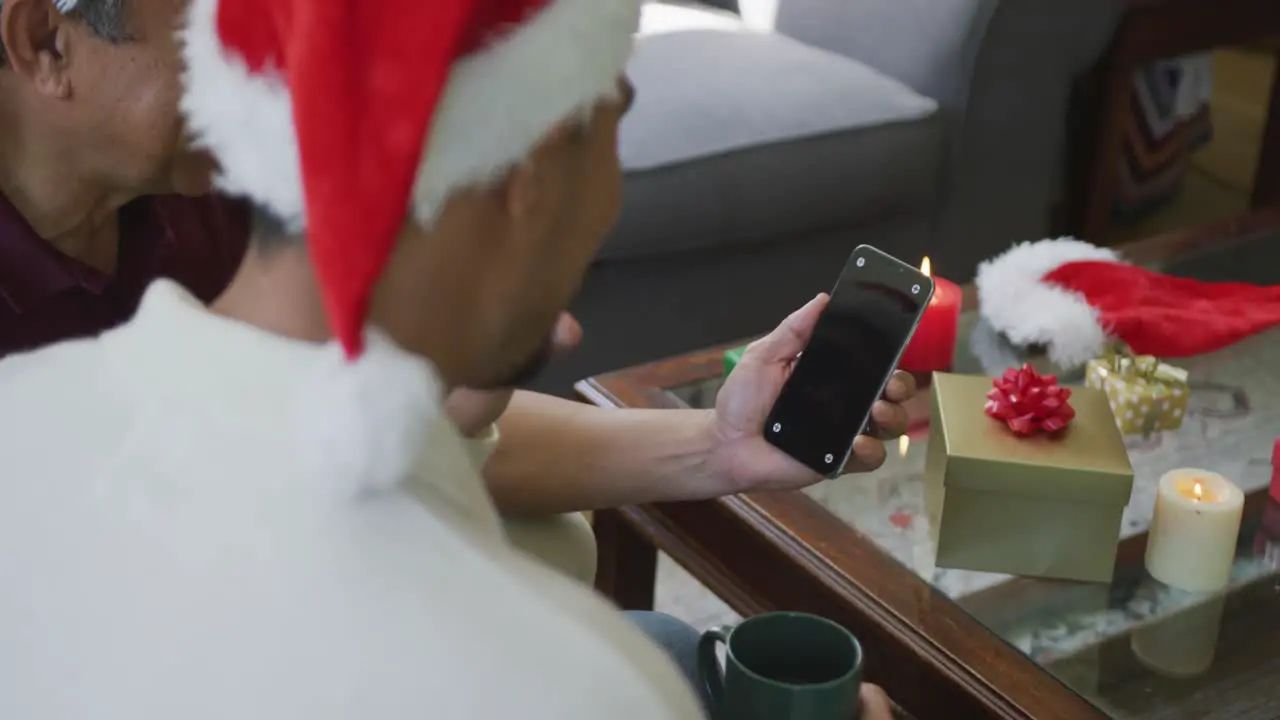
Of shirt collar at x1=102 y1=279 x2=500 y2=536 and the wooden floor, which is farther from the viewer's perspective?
the wooden floor

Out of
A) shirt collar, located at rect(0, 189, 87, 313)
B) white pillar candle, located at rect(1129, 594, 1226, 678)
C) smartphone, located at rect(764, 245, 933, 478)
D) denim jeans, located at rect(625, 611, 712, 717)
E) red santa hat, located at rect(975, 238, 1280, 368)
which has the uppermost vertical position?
shirt collar, located at rect(0, 189, 87, 313)

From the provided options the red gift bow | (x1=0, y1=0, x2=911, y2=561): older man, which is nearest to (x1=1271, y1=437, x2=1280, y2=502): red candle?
the red gift bow

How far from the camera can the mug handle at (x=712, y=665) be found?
966 millimetres

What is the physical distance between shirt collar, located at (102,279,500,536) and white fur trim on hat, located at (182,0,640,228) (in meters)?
0.06

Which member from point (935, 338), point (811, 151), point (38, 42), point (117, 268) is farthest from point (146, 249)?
point (811, 151)

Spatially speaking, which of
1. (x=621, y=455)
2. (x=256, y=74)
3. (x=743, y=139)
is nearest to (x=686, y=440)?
(x=621, y=455)

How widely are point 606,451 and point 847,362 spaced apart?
0.62 feet

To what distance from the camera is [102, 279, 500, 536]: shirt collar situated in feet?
1.90

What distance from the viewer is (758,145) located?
1.95m

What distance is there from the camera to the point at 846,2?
2.22 m

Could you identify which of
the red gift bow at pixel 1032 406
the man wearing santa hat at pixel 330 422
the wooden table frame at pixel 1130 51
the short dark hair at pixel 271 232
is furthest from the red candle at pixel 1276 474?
the wooden table frame at pixel 1130 51

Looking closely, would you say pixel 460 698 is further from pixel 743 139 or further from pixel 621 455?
pixel 743 139

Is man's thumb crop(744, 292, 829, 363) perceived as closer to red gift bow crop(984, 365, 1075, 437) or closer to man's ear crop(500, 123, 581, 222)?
red gift bow crop(984, 365, 1075, 437)

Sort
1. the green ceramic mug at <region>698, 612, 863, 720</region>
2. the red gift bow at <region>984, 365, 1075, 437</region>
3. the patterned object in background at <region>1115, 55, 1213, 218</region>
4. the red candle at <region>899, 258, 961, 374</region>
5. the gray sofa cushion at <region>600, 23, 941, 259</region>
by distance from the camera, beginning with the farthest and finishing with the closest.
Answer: the patterned object in background at <region>1115, 55, 1213, 218</region>
the gray sofa cushion at <region>600, 23, 941, 259</region>
the red candle at <region>899, 258, 961, 374</region>
the red gift bow at <region>984, 365, 1075, 437</region>
the green ceramic mug at <region>698, 612, 863, 720</region>
